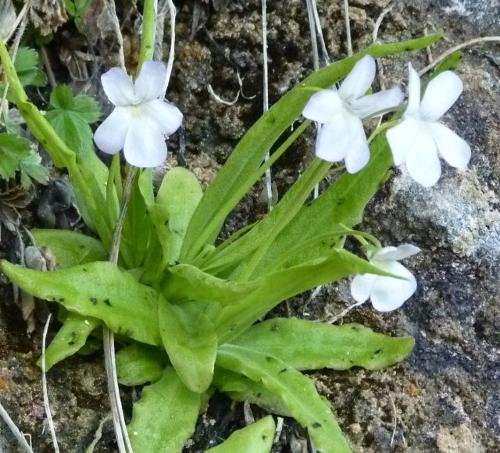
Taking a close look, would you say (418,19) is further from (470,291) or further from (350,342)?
(350,342)

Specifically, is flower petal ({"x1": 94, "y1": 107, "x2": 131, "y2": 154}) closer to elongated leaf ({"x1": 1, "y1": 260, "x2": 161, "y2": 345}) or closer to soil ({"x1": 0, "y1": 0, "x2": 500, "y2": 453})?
elongated leaf ({"x1": 1, "y1": 260, "x2": 161, "y2": 345})

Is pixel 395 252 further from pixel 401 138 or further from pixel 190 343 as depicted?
pixel 190 343

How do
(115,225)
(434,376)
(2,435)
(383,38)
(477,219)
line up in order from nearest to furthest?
(2,435) → (115,225) → (434,376) → (477,219) → (383,38)

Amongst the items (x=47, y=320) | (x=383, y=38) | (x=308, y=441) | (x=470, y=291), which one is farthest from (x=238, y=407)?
(x=383, y=38)

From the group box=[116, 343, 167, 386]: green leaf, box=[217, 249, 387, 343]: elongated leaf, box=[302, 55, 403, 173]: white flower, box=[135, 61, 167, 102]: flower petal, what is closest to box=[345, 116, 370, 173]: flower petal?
box=[302, 55, 403, 173]: white flower

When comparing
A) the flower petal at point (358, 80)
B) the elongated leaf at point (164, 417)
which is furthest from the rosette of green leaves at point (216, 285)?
the flower petal at point (358, 80)

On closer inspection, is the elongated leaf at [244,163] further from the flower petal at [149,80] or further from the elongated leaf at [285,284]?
the flower petal at [149,80]

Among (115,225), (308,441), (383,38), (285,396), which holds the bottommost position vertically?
(308,441)
